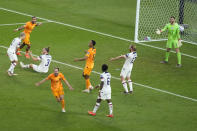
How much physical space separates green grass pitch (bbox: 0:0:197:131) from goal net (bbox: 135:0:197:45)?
2.52ft

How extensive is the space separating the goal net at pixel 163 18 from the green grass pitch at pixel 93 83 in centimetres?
77

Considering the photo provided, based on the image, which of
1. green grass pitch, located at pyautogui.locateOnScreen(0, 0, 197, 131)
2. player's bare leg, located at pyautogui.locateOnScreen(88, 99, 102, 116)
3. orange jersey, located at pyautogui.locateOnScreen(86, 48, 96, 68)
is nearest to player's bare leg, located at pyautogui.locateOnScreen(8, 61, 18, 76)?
green grass pitch, located at pyautogui.locateOnScreen(0, 0, 197, 131)

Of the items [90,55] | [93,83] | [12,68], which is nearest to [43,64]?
[12,68]

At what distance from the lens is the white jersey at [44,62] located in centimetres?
2334

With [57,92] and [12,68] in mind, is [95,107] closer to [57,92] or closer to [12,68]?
[57,92]

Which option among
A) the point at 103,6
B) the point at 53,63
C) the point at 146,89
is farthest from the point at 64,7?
the point at 146,89

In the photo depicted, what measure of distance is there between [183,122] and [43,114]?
204 inches

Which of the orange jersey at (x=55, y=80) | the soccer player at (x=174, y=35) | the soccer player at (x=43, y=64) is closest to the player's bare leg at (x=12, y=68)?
the soccer player at (x=43, y=64)

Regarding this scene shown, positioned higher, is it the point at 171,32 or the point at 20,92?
the point at 171,32

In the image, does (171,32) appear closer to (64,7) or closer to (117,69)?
(117,69)

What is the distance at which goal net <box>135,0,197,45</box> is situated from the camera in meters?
30.5

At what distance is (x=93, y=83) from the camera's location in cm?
2306

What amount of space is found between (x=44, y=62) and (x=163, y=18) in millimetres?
11342

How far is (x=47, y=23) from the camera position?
32344mm
